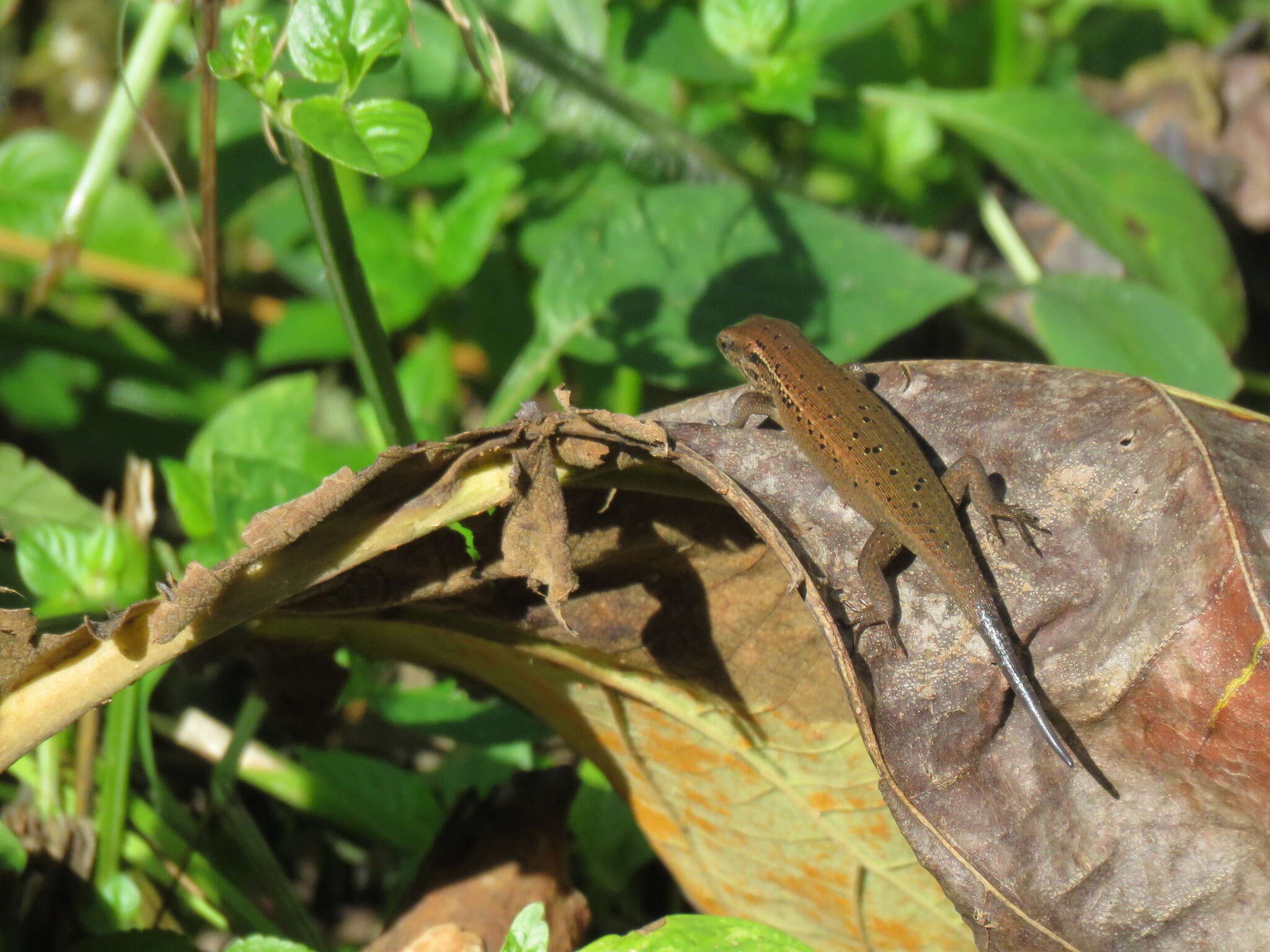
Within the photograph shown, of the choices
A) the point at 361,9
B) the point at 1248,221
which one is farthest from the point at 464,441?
the point at 1248,221

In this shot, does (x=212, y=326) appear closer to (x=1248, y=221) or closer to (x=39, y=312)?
(x=39, y=312)

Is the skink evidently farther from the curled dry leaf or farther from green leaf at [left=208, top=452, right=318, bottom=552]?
green leaf at [left=208, top=452, right=318, bottom=552]

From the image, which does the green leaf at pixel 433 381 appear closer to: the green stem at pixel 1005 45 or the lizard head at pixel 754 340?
the lizard head at pixel 754 340

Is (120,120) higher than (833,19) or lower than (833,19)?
higher

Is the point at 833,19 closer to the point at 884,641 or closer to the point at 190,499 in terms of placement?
the point at 884,641

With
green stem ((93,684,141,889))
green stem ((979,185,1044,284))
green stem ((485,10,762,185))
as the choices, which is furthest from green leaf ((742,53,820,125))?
green stem ((93,684,141,889))

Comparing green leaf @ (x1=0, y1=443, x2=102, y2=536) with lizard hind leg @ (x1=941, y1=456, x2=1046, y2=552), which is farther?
green leaf @ (x1=0, y1=443, x2=102, y2=536)

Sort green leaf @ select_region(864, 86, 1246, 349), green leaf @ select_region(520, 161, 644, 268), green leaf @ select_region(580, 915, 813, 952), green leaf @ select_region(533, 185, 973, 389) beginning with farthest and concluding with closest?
1. green leaf @ select_region(520, 161, 644, 268)
2. green leaf @ select_region(864, 86, 1246, 349)
3. green leaf @ select_region(533, 185, 973, 389)
4. green leaf @ select_region(580, 915, 813, 952)

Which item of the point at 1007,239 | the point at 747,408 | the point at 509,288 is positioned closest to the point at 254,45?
the point at 747,408
